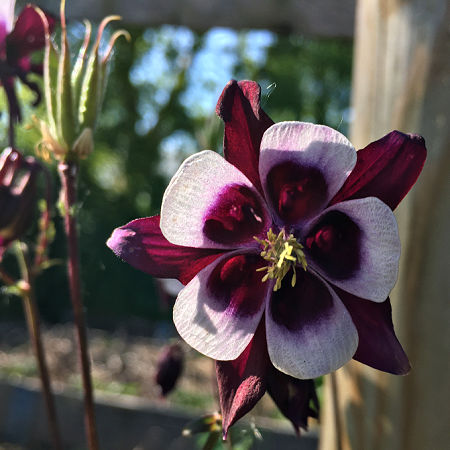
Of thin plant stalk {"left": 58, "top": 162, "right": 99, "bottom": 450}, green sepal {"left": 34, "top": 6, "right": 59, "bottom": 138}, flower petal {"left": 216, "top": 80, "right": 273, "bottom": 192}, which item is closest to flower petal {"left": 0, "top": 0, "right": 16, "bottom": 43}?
green sepal {"left": 34, "top": 6, "right": 59, "bottom": 138}

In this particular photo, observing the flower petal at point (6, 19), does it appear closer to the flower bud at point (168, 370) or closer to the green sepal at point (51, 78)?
the green sepal at point (51, 78)

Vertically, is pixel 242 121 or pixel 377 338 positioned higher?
pixel 242 121

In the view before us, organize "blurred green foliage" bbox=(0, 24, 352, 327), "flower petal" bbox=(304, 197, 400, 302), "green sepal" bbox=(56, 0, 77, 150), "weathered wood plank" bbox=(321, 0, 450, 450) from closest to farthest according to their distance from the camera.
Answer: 1. "flower petal" bbox=(304, 197, 400, 302)
2. "green sepal" bbox=(56, 0, 77, 150)
3. "weathered wood plank" bbox=(321, 0, 450, 450)
4. "blurred green foliage" bbox=(0, 24, 352, 327)

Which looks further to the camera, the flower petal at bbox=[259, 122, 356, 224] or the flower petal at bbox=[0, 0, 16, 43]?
the flower petal at bbox=[0, 0, 16, 43]

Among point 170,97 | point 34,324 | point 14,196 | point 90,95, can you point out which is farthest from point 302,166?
→ point 170,97

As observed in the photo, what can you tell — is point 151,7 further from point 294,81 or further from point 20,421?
point 294,81

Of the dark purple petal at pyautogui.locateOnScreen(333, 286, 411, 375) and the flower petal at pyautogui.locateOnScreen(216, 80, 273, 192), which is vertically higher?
the flower petal at pyautogui.locateOnScreen(216, 80, 273, 192)

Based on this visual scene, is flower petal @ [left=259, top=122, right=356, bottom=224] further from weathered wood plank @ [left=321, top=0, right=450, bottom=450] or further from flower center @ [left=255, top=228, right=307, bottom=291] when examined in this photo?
weathered wood plank @ [left=321, top=0, right=450, bottom=450]

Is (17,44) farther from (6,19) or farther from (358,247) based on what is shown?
(358,247)
